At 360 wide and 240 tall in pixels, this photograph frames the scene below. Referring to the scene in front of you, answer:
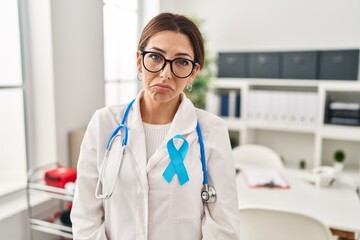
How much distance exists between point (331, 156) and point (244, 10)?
5.69 ft

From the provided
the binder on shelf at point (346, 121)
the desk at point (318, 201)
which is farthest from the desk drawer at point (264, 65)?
the desk at point (318, 201)

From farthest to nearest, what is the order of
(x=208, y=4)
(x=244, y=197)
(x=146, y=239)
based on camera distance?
(x=208, y=4) → (x=244, y=197) → (x=146, y=239)

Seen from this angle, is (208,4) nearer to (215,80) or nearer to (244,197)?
(215,80)

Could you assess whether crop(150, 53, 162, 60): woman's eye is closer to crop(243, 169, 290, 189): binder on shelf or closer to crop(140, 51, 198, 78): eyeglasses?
crop(140, 51, 198, 78): eyeglasses

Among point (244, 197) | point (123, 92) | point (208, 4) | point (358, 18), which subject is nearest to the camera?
point (244, 197)

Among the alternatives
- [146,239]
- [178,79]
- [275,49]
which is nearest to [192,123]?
[178,79]

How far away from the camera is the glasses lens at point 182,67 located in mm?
991

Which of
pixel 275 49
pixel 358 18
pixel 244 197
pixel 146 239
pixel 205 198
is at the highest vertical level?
pixel 358 18

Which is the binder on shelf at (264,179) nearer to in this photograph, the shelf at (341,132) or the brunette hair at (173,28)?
the shelf at (341,132)

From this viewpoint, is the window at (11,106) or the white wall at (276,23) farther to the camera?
the white wall at (276,23)

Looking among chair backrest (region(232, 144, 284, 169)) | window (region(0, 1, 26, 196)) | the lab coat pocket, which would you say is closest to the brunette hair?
the lab coat pocket

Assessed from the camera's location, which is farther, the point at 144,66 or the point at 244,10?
the point at 244,10

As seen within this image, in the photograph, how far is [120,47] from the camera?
2.41 meters

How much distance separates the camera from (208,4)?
3.63m
